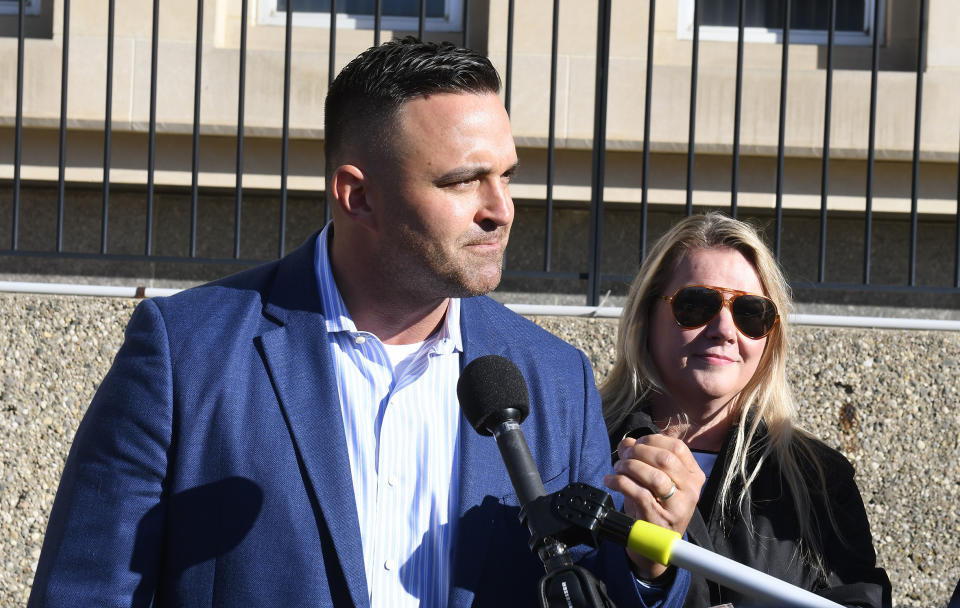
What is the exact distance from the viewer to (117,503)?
2006 mm

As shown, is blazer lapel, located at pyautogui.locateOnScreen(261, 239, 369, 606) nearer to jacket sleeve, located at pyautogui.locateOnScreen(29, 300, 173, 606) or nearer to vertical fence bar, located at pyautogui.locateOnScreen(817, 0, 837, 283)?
jacket sleeve, located at pyautogui.locateOnScreen(29, 300, 173, 606)

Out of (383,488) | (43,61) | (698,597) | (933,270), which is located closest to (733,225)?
(698,597)

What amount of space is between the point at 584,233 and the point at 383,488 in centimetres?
337

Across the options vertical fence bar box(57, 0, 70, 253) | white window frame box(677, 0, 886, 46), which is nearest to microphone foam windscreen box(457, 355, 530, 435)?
vertical fence bar box(57, 0, 70, 253)

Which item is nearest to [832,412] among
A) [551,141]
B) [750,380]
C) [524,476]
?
[750,380]

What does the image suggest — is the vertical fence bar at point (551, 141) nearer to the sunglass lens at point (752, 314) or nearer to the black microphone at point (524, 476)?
the sunglass lens at point (752, 314)

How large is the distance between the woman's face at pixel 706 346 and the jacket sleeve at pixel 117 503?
5.62ft

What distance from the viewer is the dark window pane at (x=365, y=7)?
557cm

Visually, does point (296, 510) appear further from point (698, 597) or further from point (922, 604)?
point (922, 604)

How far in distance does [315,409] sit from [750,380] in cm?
172

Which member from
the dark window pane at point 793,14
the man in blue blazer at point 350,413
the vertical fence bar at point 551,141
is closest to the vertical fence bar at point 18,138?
the vertical fence bar at point 551,141

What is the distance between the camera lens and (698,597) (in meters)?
2.84

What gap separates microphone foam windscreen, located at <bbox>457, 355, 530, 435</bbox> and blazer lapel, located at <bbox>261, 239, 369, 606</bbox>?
0.45 metres

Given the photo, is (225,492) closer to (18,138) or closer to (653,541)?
(653,541)
